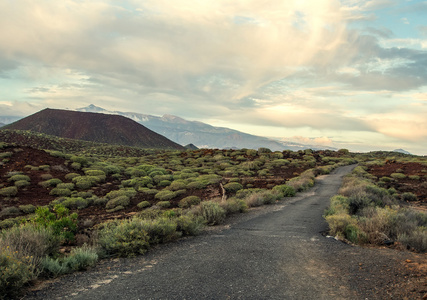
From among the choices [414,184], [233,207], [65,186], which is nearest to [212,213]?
[233,207]

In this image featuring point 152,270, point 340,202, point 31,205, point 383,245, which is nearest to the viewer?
point 152,270

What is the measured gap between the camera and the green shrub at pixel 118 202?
20.0 m

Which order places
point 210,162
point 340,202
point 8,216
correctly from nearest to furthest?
point 340,202 → point 8,216 → point 210,162

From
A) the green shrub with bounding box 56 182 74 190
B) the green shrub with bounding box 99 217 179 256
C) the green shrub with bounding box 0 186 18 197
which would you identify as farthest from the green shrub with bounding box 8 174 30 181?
the green shrub with bounding box 99 217 179 256

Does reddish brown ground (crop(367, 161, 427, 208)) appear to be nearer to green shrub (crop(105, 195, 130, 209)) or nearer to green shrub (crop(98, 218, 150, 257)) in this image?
green shrub (crop(98, 218, 150, 257))

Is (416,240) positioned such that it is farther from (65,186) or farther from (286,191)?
(65,186)

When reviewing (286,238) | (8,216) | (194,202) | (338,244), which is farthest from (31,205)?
(338,244)

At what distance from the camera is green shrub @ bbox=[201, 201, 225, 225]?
11570mm

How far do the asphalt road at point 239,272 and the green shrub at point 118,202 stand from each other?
12.7m

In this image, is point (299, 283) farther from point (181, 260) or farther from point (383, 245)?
point (383, 245)

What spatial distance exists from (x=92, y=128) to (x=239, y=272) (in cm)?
16724

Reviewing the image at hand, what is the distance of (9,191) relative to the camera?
68.5 feet

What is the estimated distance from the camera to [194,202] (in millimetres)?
20375

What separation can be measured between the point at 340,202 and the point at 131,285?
40.4 ft
